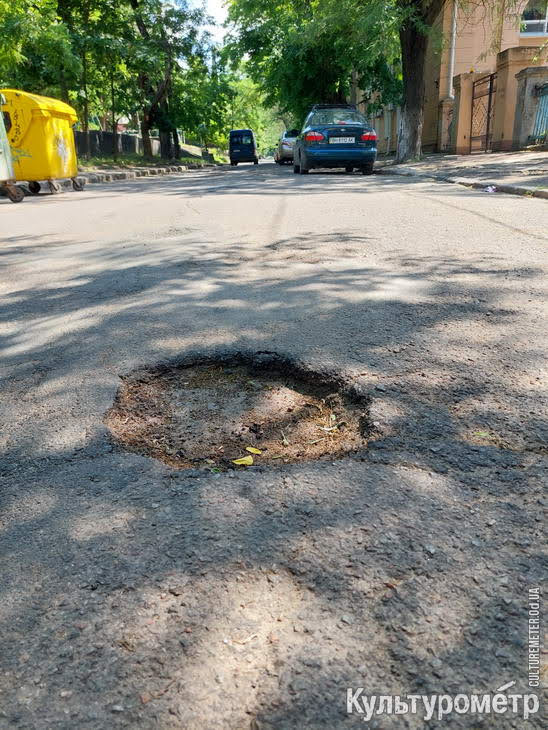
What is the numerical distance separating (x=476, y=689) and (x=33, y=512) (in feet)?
3.93

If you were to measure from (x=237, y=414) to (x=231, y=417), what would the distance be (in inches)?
1.4

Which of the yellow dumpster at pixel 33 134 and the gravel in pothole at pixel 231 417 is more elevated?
the yellow dumpster at pixel 33 134

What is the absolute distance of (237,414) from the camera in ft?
Answer: 7.28

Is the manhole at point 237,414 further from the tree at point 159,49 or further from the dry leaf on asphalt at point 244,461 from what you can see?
the tree at point 159,49

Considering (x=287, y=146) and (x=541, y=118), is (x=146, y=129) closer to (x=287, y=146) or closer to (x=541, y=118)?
(x=287, y=146)

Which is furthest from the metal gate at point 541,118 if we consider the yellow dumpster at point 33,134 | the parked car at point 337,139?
the yellow dumpster at point 33,134

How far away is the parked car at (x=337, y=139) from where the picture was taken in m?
14.8

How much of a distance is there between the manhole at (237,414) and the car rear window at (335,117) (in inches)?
545

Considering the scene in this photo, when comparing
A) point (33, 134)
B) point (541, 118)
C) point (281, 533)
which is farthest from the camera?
point (541, 118)

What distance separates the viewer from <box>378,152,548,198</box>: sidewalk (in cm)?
975

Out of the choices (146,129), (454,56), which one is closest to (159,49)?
(146,129)

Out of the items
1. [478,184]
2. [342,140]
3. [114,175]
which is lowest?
Answer: [478,184]

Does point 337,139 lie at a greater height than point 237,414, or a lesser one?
greater

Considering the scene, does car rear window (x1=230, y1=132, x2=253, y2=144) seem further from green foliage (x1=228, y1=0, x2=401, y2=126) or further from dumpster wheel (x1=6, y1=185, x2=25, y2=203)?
dumpster wheel (x1=6, y1=185, x2=25, y2=203)
